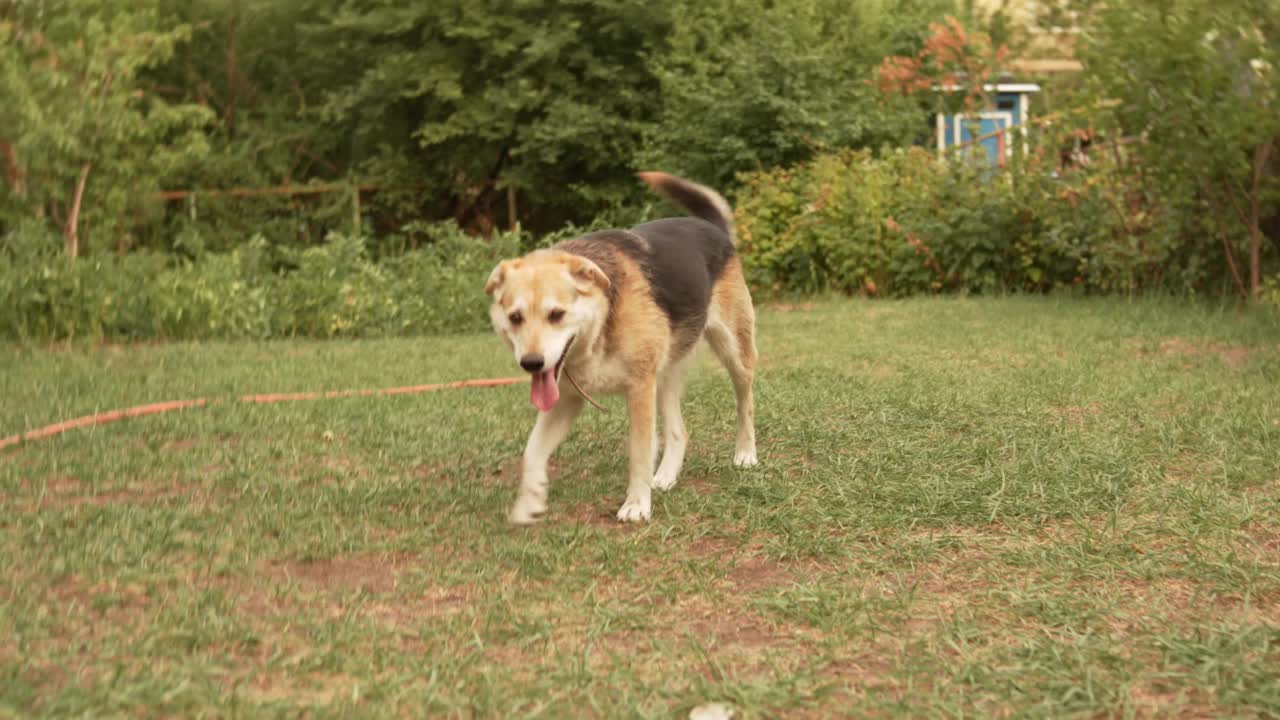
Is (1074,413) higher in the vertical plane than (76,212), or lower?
lower

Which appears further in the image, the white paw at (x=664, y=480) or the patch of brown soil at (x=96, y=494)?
the white paw at (x=664, y=480)

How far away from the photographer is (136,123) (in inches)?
656

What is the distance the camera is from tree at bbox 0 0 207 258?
568 inches

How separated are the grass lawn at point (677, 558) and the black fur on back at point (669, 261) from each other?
774 mm

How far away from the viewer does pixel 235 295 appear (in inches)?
454

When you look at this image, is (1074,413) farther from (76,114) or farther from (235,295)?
(76,114)

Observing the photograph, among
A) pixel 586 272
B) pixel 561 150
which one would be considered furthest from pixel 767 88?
pixel 586 272

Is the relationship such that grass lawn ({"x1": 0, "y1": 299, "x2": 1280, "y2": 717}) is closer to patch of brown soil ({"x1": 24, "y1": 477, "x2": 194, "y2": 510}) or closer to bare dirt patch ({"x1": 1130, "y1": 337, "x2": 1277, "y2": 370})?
patch of brown soil ({"x1": 24, "y1": 477, "x2": 194, "y2": 510})

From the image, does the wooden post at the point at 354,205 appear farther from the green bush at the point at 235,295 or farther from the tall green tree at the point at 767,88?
the green bush at the point at 235,295

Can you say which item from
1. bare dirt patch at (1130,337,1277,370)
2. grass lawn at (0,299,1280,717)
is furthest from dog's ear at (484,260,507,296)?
bare dirt patch at (1130,337,1277,370)

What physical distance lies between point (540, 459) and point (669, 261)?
105 cm

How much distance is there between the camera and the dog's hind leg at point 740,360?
5.46 m

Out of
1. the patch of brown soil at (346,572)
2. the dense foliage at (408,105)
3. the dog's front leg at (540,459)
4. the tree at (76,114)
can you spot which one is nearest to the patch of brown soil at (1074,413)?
the dog's front leg at (540,459)

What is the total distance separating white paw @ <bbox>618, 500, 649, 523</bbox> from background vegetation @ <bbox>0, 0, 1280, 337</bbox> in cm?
716
